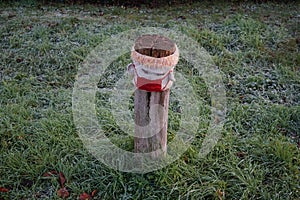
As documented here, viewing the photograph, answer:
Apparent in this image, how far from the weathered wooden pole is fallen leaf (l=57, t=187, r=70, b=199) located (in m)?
0.56

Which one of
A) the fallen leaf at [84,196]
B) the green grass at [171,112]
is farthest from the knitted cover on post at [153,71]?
the fallen leaf at [84,196]

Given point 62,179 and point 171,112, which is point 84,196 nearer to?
point 62,179

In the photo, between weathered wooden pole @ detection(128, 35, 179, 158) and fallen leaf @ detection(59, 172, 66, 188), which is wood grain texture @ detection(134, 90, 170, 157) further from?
fallen leaf @ detection(59, 172, 66, 188)

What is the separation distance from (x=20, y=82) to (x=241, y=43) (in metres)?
2.89

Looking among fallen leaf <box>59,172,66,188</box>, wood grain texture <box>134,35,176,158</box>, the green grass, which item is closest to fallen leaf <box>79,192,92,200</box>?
the green grass

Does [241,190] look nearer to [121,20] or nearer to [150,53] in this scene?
[150,53]

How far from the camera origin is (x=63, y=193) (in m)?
2.40

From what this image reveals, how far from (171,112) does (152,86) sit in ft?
3.56

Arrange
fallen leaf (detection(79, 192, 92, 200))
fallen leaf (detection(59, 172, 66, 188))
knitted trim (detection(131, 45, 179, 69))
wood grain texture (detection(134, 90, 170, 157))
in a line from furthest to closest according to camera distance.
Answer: fallen leaf (detection(59, 172, 66, 188)) < fallen leaf (detection(79, 192, 92, 200)) < wood grain texture (detection(134, 90, 170, 157)) < knitted trim (detection(131, 45, 179, 69))

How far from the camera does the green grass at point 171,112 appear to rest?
2428mm

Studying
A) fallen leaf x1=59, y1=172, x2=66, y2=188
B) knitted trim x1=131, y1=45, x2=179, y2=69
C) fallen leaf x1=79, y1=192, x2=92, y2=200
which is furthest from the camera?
fallen leaf x1=59, y1=172, x2=66, y2=188

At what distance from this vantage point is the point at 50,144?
2818 millimetres

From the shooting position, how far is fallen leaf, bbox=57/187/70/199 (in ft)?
7.84

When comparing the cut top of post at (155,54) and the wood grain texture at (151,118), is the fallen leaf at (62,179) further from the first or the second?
the cut top of post at (155,54)
